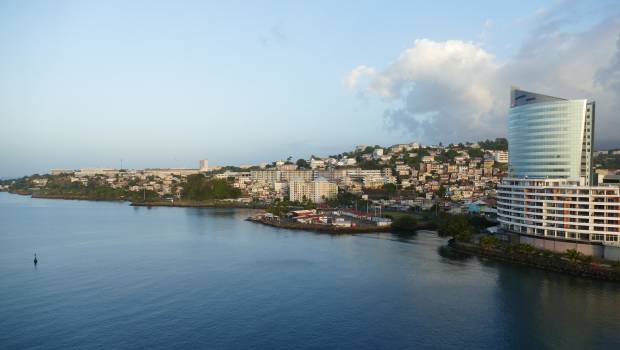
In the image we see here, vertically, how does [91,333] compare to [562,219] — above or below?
below

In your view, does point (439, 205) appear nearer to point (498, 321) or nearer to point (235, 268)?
point (235, 268)

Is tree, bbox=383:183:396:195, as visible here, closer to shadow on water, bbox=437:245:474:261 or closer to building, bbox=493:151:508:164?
building, bbox=493:151:508:164

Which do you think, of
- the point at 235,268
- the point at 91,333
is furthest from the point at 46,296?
the point at 235,268

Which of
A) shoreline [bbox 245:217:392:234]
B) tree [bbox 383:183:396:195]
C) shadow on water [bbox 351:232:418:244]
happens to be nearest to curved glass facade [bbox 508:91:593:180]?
shadow on water [bbox 351:232:418:244]

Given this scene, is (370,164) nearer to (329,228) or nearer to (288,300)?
(329,228)

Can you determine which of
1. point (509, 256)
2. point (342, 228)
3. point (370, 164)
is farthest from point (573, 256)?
point (370, 164)

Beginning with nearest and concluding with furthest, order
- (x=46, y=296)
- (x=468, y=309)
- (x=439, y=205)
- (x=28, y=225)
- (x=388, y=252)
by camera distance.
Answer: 1. (x=468, y=309)
2. (x=46, y=296)
3. (x=388, y=252)
4. (x=28, y=225)
5. (x=439, y=205)

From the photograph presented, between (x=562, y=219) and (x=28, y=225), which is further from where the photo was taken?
(x=28, y=225)
